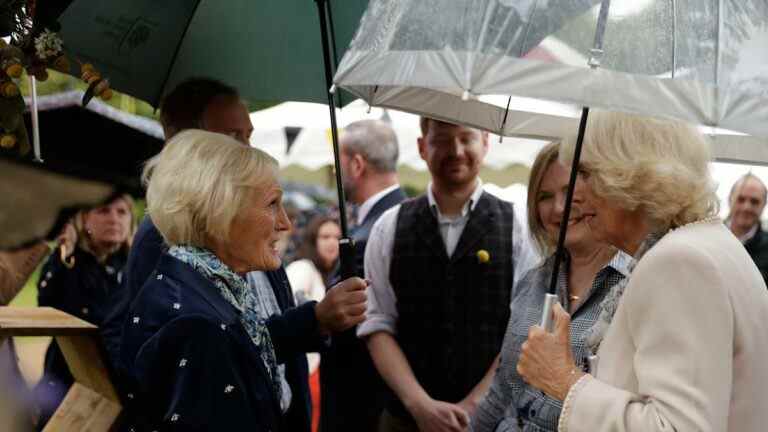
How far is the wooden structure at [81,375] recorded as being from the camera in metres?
2.58

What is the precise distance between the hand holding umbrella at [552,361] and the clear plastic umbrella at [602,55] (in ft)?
2.03

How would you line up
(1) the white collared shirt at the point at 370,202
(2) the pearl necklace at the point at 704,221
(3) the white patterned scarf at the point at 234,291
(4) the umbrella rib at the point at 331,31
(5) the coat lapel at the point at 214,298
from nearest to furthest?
(2) the pearl necklace at the point at 704,221
(5) the coat lapel at the point at 214,298
(3) the white patterned scarf at the point at 234,291
(4) the umbrella rib at the point at 331,31
(1) the white collared shirt at the point at 370,202

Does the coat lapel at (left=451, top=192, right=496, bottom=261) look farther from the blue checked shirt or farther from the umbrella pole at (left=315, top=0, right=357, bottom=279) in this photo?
the umbrella pole at (left=315, top=0, right=357, bottom=279)

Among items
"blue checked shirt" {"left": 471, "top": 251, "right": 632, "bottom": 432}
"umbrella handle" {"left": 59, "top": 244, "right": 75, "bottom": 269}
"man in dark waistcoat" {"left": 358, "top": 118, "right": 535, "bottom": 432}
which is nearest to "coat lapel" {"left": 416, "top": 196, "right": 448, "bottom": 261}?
"man in dark waistcoat" {"left": 358, "top": 118, "right": 535, "bottom": 432}

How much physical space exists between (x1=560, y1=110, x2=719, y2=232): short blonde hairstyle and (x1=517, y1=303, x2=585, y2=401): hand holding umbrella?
13.3 inches

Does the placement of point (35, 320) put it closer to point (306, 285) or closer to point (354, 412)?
point (354, 412)

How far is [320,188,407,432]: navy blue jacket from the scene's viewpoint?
5.61 metres

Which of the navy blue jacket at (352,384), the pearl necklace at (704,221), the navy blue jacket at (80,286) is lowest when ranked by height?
the navy blue jacket at (352,384)

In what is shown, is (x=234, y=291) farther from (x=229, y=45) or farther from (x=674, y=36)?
(x=229, y=45)

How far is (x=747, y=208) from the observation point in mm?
8375

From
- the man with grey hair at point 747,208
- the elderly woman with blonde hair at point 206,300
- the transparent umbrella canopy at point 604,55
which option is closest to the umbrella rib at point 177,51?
the elderly woman with blonde hair at point 206,300

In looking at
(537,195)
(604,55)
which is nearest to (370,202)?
(537,195)

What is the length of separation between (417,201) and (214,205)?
216 centimetres

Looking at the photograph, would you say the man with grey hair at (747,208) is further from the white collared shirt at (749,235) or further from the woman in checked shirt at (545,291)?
the woman in checked shirt at (545,291)
